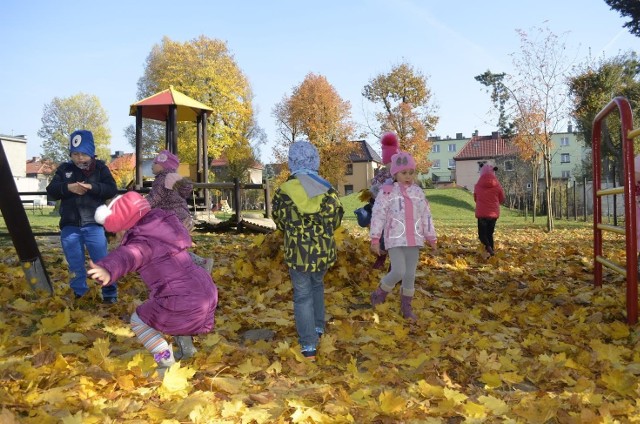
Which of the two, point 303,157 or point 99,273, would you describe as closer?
point 99,273

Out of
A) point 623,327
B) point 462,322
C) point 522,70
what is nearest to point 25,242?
point 462,322

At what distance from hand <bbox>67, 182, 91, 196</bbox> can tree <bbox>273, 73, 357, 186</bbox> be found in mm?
38559

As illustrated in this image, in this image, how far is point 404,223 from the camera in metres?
4.63

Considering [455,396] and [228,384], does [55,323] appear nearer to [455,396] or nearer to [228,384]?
[228,384]

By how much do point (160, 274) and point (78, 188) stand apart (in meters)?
2.17

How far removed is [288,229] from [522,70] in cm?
1800

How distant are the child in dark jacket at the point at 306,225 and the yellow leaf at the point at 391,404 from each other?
104 cm

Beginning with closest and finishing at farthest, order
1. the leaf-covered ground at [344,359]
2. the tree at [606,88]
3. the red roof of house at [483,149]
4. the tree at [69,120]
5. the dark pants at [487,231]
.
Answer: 1. the leaf-covered ground at [344,359]
2. the dark pants at [487,231]
3. the tree at [606,88]
4. the tree at [69,120]
5. the red roof of house at [483,149]

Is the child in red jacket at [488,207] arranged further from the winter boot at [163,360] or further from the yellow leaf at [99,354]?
the yellow leaf at [99,354]

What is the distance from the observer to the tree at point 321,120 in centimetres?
4406

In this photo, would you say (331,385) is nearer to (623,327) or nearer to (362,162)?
(623,327)

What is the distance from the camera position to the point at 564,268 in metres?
7.21

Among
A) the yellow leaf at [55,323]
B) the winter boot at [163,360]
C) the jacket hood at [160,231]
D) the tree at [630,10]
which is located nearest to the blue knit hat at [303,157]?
the jacket hood at [160,231]

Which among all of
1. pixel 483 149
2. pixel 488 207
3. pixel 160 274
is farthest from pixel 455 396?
pixel 483 149
